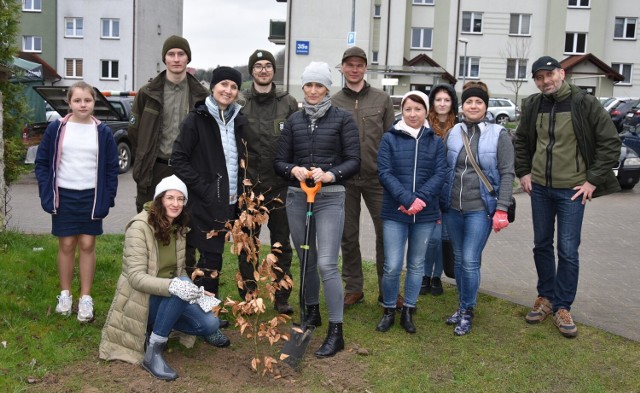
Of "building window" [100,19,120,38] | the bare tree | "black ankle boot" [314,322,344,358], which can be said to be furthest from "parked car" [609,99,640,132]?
"building window" [100,19,120,38]

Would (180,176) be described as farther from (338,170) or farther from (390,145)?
(390,145)

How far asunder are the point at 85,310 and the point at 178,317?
3.88ft

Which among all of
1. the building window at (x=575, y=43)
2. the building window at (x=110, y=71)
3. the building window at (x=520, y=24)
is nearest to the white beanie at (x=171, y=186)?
the building window at (x=520, y=24)

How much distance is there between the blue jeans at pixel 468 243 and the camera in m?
5.54

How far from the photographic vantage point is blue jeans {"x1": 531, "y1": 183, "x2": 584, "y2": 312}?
5555mm

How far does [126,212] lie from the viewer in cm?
1194

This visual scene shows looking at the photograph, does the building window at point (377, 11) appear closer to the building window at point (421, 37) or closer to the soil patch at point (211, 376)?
the building window at point (421, 37)

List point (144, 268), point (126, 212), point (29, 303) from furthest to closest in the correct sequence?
point (126, 212) < point (29, 303) < point (144, 268)

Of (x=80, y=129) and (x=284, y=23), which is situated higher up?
(x=284, y=23)

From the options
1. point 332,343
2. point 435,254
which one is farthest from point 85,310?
point 435,254

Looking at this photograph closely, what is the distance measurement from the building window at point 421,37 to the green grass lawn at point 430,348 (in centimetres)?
4239

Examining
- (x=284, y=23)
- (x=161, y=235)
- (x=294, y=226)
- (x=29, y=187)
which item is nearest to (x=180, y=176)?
(x=161, y=235)

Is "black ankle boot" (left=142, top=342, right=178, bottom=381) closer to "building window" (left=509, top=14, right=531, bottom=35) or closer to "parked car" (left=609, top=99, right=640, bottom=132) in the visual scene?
"parked car" (left=609, top=99, right=640, bottom=132)

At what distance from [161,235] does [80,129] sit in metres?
1.28
